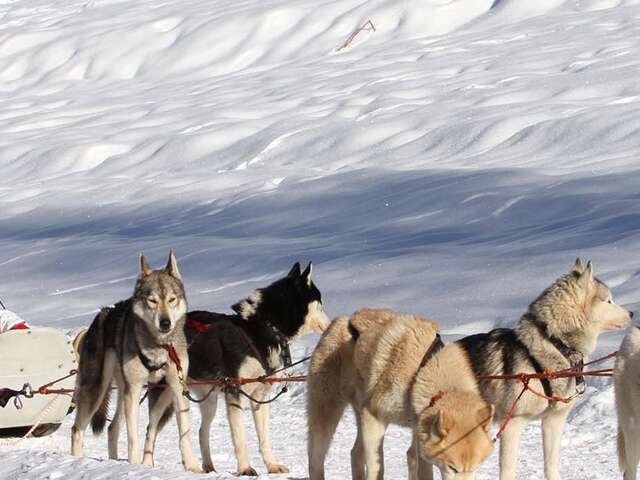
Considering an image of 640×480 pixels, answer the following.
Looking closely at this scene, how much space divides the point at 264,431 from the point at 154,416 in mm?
551

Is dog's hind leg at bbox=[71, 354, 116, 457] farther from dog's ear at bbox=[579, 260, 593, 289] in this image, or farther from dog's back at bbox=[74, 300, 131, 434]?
dog's ear at bbox=[579, 260, 593, 289]

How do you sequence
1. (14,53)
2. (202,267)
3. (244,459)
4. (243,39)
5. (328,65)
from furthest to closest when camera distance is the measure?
(14,53)
(243,39)
(328,65)
(202,267)
(244,459)

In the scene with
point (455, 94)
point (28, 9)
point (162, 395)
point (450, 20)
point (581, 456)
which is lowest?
point (581, 456)

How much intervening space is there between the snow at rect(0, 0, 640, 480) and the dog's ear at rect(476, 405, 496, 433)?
1.11m

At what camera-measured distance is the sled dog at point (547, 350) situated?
200 inches

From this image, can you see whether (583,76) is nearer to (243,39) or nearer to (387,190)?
(387,190)

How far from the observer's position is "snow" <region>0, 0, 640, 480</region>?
30.7ft

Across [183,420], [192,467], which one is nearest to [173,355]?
[183,420]

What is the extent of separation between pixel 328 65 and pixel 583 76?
20.5 ft

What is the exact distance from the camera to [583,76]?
732 inches

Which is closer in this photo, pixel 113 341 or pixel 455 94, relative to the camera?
pixel 113 341

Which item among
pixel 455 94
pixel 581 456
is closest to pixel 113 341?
pixel 581 456

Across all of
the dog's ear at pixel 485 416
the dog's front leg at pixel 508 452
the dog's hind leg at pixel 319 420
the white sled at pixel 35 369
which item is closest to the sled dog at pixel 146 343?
the white sled at pixel 35 369

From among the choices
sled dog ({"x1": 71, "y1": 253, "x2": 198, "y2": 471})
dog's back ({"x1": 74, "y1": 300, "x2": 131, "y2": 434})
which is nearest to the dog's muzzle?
sled dog ({"x1": 71, "y1": 253, "x2": 198, "y2": 471})
